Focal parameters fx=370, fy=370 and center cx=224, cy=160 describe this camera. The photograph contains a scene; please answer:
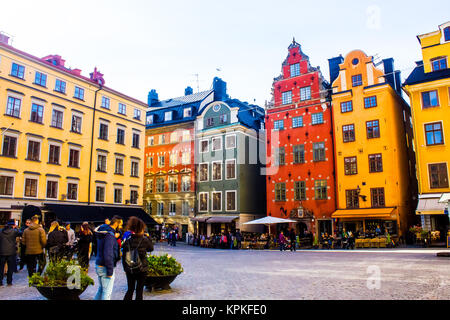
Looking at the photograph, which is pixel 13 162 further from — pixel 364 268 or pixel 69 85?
pixel 364 268

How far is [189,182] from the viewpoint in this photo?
140ft

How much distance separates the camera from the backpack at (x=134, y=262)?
6.68 meters

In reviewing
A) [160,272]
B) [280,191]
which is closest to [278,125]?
[280,191]

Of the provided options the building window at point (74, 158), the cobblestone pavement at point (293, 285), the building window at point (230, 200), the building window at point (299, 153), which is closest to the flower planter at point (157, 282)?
the cobblestone pavement at point (293, 285)

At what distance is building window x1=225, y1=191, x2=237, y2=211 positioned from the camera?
39.4 metres

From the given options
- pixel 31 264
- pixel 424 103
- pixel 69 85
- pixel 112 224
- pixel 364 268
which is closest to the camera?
pixel 112 224

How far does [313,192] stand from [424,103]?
11.9 m

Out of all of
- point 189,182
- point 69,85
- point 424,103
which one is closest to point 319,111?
point 424,103

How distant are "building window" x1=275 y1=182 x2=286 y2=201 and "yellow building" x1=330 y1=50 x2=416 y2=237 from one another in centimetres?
530

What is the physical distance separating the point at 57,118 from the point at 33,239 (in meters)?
23.0

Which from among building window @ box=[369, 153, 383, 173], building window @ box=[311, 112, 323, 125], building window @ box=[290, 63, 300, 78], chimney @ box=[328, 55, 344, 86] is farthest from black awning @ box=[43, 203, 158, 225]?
chimney @ box=[328, 55, 344, 86]

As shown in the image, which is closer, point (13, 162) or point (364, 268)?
point (364, 268)

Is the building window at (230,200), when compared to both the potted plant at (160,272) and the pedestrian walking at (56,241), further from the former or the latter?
the potted plant at (160,272)

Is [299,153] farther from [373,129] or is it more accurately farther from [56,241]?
[56,241]
